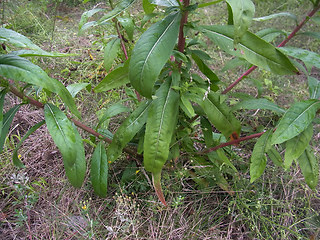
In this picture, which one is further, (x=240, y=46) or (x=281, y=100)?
(x=281, y=100)

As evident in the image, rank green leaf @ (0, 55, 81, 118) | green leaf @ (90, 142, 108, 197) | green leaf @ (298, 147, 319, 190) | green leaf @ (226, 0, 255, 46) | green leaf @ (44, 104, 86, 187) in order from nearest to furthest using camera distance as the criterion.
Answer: green leaf @ (226, 0, 255, 46) → green leaf @ (0, 55, 81, 118) → green leaf @ (44, 104, 86, 187) → green leaf @ (298, 147, 319, 190) → green leaf @ (90, 142, 108, 197)

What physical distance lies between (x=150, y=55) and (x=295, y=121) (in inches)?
33.6

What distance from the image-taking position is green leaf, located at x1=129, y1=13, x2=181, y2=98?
113 centimetres

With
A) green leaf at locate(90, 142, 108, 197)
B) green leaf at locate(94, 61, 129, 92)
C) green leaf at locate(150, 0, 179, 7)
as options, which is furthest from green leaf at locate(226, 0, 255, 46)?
green leaf at locate(90, 142, 108, 197)

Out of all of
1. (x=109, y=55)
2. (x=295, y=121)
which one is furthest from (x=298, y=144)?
(x=109, y=55)

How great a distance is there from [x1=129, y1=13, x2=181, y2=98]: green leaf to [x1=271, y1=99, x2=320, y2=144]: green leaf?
721 mm

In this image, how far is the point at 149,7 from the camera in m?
1.54

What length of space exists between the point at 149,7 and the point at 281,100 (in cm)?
220

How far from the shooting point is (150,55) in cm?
116

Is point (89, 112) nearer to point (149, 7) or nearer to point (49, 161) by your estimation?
point (49, 161)

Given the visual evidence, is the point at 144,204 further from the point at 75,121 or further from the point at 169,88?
the point at 169,88

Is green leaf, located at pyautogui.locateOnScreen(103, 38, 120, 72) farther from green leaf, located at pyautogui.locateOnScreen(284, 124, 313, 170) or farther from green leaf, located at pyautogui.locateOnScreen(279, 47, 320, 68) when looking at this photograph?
green leaf, located at pyautogui.locateOnScreen(284, 124, 313, 170)

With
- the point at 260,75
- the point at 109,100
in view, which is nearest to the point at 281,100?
the point at 260,75

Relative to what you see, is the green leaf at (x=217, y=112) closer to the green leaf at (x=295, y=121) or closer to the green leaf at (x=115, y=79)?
the green leaf at (x=295, y=121)
